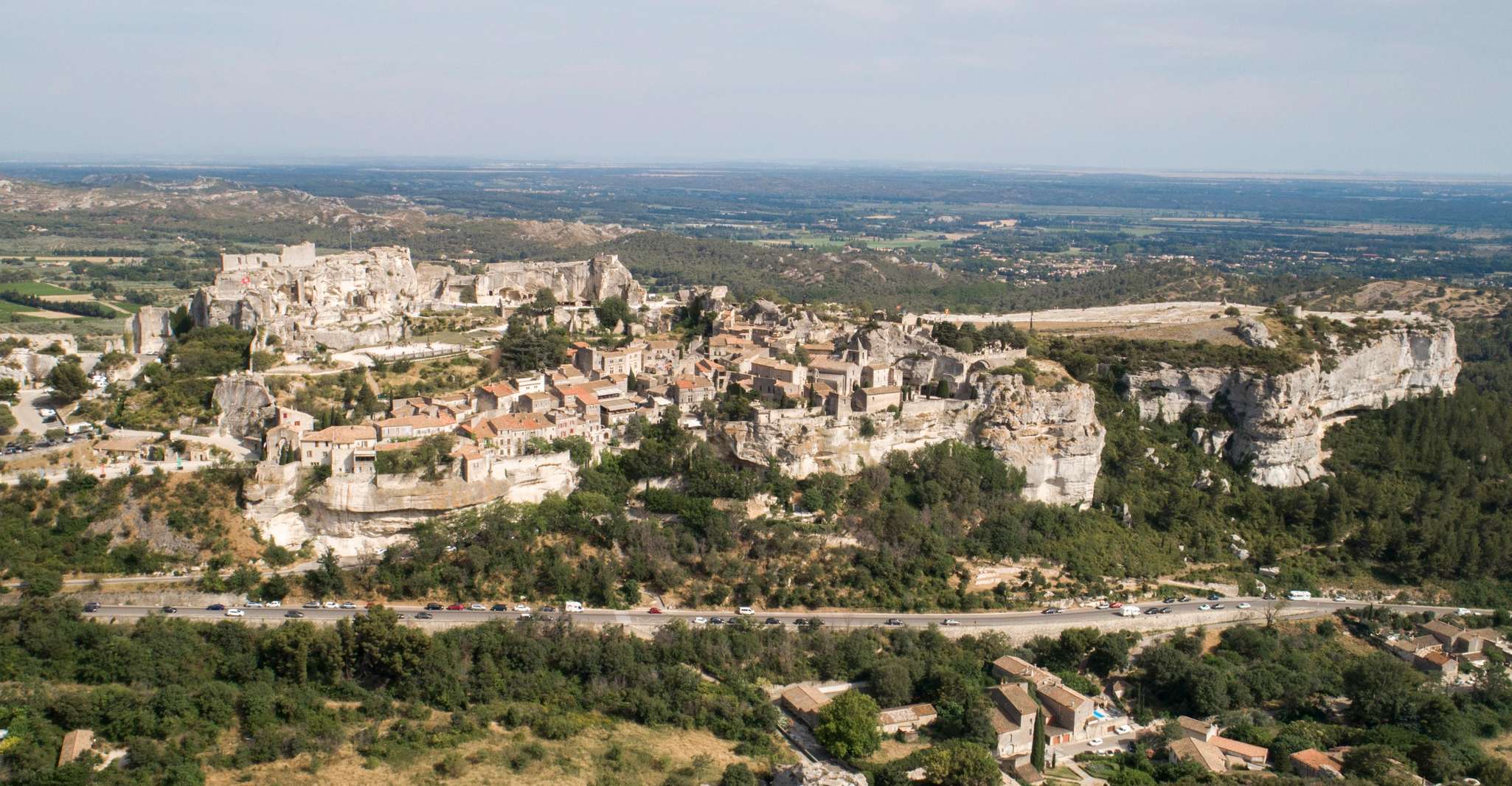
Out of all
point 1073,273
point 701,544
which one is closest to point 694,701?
point 701,544

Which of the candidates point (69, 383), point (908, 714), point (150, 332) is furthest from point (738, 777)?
point (150, 332)

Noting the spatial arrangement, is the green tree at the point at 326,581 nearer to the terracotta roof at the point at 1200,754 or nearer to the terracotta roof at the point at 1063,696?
the terracotta roof at the point at 1063,696

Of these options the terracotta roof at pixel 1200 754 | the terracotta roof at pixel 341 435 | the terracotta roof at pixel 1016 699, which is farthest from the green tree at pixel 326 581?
the terracotta roof at pixel 1200 754

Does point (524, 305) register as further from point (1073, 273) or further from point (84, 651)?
point (1073, 273)

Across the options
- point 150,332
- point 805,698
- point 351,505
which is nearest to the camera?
point 805,698

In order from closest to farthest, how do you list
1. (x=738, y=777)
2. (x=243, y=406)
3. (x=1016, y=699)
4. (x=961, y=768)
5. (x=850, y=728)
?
(x=738, y=777), (x=961, y=768), (x=850, y=728), (x=1016, y=699), (x=243, y=406)

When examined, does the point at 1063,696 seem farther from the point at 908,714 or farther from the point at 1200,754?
the point at 908,714
